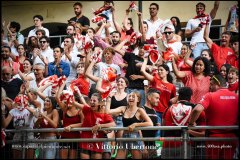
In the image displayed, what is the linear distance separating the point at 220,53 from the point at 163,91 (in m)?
1.91

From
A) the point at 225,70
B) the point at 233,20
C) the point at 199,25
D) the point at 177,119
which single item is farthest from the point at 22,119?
the point at 233,20

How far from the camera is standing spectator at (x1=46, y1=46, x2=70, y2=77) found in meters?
17.4

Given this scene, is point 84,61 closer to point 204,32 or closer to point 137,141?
point 204,32

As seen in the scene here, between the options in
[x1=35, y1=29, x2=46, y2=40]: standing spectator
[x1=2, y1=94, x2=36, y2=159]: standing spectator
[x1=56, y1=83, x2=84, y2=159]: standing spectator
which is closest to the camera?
[x1=56, y1=83, x2=84, y2=159]: standing spectator

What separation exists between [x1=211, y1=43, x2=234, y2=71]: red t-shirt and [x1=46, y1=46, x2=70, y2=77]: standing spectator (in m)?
3.19

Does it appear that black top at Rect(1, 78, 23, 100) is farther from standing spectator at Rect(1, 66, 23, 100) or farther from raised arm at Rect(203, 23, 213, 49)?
raised arm at Rect(203, 23, 213, 49)

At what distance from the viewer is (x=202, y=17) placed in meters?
18.1

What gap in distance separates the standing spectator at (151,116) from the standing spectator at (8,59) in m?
4.05

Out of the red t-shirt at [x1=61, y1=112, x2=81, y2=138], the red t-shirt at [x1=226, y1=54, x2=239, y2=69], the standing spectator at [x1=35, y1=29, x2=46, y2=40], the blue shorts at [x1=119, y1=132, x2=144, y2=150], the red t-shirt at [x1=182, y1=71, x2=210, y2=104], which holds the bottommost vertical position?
the blue shorts at [x1=119, y1=132, x2=144, y2=150]

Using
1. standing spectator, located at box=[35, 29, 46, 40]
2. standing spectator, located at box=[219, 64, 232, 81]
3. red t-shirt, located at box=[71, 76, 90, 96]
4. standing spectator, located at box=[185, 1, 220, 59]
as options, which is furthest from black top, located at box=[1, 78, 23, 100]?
standing spectator, located at box=[219, 64, 232, 81]

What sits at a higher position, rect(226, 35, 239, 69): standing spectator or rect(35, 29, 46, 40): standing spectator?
rect(35, 29, 46, 40): standing spectator

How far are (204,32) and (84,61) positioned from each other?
8.91ft

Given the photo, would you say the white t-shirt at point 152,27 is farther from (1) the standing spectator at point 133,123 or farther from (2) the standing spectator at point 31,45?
(1) the standing spectator at point 133,123

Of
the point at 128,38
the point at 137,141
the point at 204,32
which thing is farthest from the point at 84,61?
the point at 137,141
